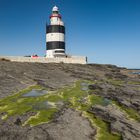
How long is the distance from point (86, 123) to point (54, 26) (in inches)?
2453

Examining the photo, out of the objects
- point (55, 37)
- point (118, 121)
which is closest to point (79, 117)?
point (118, 121)

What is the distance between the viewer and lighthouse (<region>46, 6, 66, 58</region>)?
80.1 m

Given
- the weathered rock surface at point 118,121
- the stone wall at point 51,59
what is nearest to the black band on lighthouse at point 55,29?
the stone wall at point 51,59

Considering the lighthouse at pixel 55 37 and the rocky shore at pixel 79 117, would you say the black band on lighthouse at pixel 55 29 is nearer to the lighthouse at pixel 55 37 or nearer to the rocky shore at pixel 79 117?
the lighthouse at pixel 55 37

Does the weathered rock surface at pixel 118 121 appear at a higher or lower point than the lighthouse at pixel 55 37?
lower

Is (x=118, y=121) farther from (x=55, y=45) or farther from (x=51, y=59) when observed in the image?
(x=55, y=45)

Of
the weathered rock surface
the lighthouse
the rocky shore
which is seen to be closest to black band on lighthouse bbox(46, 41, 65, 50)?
the lighthouse

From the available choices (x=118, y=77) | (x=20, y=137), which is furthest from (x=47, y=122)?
(x=118, y=77)

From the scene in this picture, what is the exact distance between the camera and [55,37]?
265 ft

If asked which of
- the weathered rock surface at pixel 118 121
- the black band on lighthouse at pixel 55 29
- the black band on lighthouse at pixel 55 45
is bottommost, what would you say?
the weathered rock surface at pixel 118 121

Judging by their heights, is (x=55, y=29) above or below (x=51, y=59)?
above

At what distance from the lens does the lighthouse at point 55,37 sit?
8012 centimetres

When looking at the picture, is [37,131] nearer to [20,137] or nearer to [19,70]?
[20,137]

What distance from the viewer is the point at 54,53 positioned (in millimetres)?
79562
